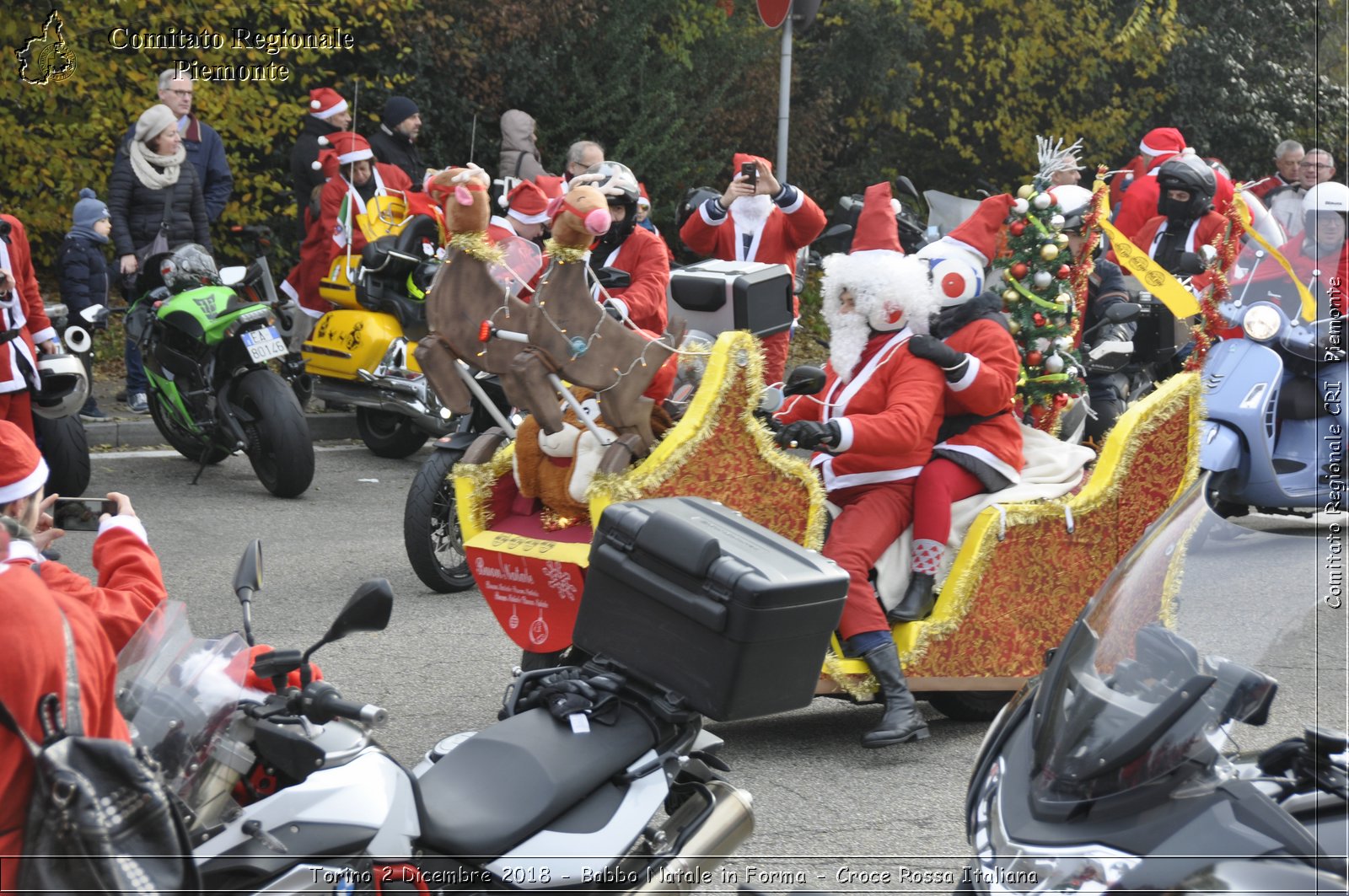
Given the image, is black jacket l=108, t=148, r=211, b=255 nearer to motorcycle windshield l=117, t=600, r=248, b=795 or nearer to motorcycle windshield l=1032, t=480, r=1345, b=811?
motorcycle windshield l=117, t=600, r=248, b=795

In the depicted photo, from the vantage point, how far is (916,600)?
201 inches

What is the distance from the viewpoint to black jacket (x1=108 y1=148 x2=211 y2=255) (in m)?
10.0

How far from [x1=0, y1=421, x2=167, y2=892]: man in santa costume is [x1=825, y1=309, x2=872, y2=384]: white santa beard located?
9.26ft

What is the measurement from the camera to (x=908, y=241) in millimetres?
10000

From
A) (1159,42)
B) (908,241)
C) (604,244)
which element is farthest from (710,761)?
(1159,42)

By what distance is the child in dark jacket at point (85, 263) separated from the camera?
991 centimetres

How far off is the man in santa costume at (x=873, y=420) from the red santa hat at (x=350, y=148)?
19.4ft

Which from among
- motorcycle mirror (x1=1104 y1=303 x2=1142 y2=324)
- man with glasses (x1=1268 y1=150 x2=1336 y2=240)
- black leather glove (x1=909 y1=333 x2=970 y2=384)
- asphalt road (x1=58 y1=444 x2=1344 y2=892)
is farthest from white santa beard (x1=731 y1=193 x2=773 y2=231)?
black leather glove (x1=909 y1=333 x2=970 y2=384)

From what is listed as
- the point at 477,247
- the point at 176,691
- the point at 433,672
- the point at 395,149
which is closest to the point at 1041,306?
the point at 477,247

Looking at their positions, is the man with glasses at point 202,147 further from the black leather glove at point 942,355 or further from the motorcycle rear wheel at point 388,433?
the black leather glove at point 942,355

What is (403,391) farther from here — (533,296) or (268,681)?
(268,681)

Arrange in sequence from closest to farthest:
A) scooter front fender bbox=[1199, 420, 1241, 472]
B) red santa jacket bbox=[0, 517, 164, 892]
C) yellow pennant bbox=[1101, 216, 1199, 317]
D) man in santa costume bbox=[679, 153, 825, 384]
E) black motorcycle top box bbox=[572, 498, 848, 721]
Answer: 1. red santa jacket bbox=[0, 517, 164, 892]
2. black motorcycle top box bbox=[572, 498, 848, 721]
3. yellow pennant bbox=[1101, 216, 1199, 317]
4. scooter front fender bbox=[1199, 420, 1241, 472]
5. man in santa costume bbox=[679, 153, 825, 384]

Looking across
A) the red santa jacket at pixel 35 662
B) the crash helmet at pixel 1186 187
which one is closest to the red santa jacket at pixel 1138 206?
the crash helmet at pixel 1186 187

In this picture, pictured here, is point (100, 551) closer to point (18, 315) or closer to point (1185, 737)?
point (1185, 737)
